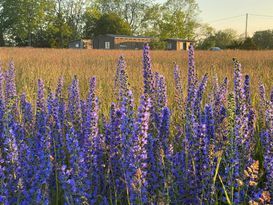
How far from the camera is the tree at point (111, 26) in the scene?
6612 cm

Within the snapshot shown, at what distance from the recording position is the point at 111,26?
217 ft

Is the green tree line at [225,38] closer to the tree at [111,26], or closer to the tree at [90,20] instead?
the tree at [111,26]

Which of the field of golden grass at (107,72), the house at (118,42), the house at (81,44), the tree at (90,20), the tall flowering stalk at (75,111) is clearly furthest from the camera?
the tree at (90,20)

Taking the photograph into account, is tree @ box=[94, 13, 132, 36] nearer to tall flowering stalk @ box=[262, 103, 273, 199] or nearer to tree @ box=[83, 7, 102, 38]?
tree @ box=[83, 7, 102, 38]

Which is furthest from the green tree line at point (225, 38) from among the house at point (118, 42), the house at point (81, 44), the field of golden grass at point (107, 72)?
the field of golden grass at point (107, 72)

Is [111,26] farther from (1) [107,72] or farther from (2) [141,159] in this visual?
(2) [141,159]

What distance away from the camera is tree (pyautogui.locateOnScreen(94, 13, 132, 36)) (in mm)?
66125

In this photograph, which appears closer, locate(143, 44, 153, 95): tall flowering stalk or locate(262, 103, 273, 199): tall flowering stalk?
locate(262, 103, 273, 199): tall flowering stalk

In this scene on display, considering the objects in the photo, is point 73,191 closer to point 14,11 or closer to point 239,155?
point 239,155

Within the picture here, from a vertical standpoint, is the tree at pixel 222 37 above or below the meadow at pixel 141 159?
above

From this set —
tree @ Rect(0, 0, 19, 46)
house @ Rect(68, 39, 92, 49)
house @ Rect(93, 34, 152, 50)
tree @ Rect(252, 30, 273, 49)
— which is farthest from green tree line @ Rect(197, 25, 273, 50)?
tree @ Rect(0, 0, 19, 46)

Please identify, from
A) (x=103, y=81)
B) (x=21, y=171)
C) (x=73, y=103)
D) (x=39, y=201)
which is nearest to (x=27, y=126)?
(x=73, y=103)

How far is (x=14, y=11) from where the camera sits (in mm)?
63625

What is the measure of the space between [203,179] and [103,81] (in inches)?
211
